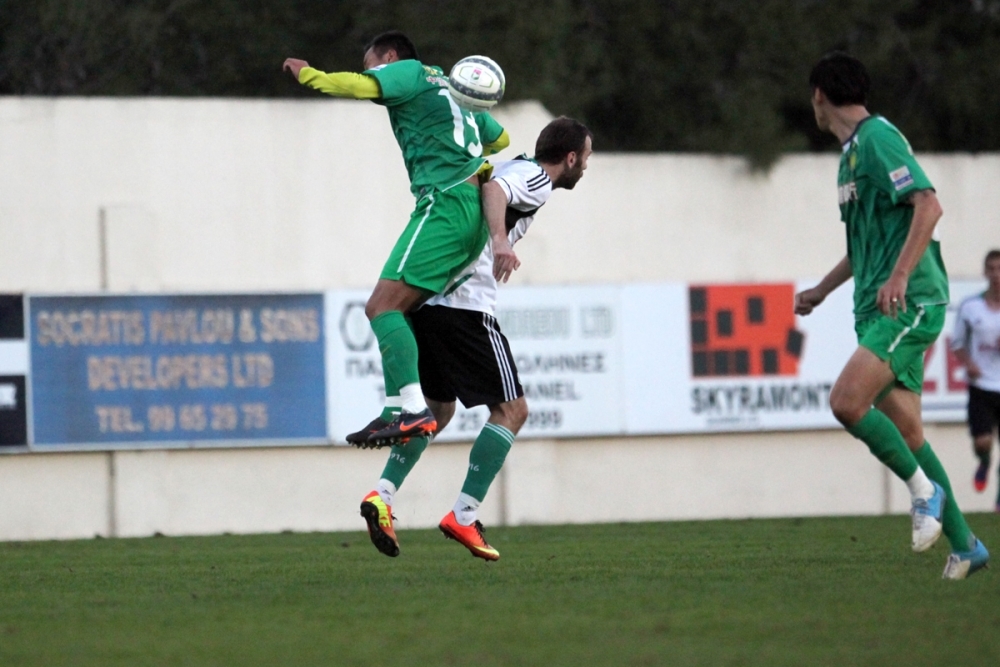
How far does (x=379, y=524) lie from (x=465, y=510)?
0.44m

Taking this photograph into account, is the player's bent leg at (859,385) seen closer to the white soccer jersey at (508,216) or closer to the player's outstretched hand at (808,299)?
the player's outstretched hand at (808,299)

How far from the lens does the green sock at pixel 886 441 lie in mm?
6457

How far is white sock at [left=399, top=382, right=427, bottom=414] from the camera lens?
7066 millimetres

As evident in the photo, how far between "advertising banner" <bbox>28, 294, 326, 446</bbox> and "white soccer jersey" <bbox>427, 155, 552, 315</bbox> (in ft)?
23.9

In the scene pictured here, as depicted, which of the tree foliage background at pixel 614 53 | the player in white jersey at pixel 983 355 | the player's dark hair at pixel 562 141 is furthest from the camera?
the tree foliage background at pixel 614 53

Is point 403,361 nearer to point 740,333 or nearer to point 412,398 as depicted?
point 412,398

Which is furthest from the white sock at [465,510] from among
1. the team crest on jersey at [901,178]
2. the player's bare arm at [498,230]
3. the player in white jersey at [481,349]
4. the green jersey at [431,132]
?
the team crest on jersey at [901,178]

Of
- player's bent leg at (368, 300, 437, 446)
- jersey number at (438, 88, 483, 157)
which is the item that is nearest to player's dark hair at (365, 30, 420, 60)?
jersey number at (438, 88, 483, 157)

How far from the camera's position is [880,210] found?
258 inches

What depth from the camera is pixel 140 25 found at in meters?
16.6

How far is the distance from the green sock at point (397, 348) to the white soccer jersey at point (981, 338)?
7649 mm

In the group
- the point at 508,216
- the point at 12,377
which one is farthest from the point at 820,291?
the point at 12,377

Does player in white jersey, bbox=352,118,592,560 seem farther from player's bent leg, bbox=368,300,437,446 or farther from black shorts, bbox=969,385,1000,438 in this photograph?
black shorts, bbox=969,385,1000,438

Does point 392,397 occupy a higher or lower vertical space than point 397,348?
lower
